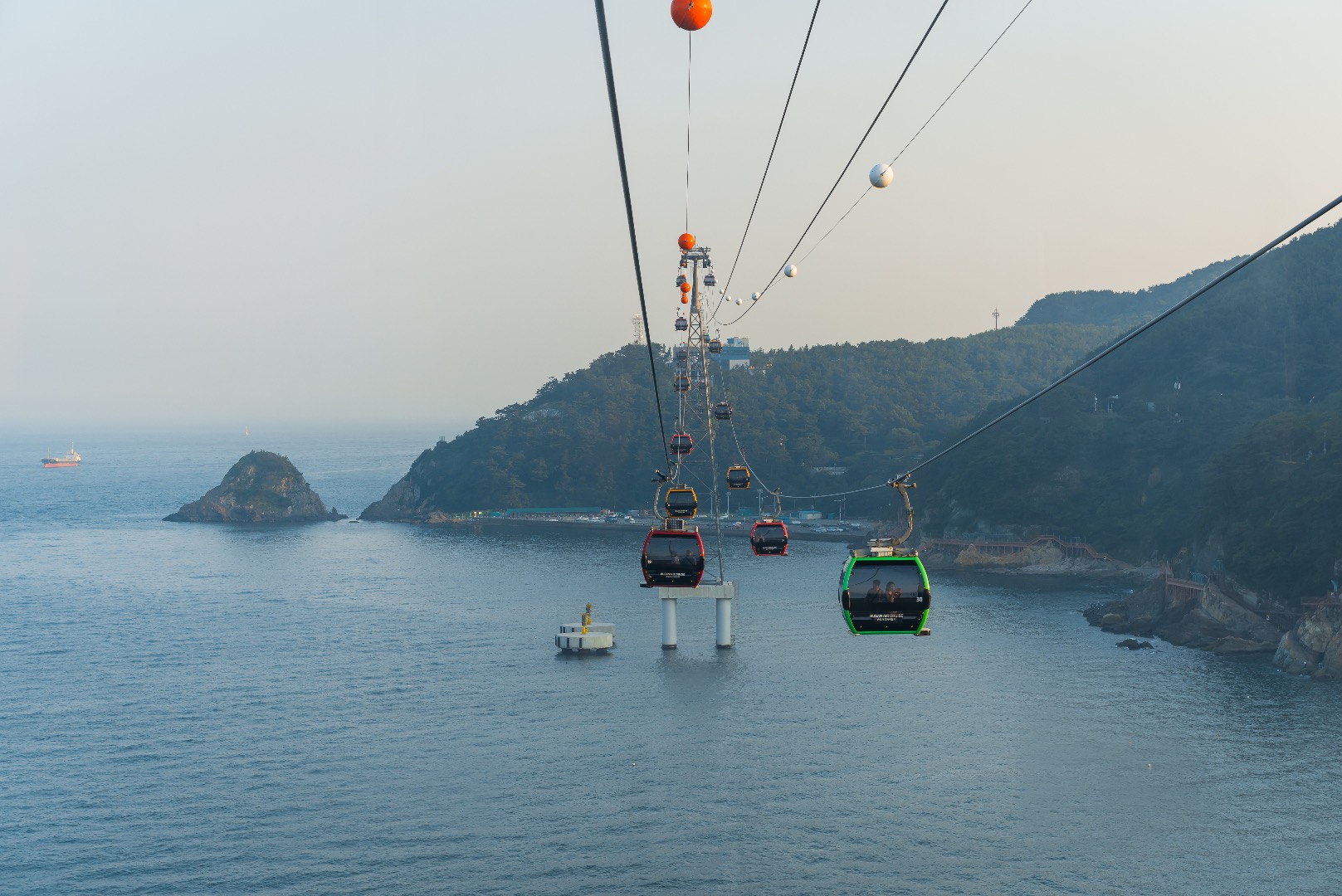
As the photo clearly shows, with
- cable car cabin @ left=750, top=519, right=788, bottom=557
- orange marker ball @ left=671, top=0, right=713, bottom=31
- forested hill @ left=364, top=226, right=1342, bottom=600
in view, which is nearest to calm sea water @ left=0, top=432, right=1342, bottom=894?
cable car cabin @ left=750, top=519, right=788, bottom=557

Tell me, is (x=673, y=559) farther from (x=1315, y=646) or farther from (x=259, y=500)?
(x=259, y=500)

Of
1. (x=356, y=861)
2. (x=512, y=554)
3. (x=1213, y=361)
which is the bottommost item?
(x=356, y=861)

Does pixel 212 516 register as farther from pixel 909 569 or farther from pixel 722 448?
pixel 909 569

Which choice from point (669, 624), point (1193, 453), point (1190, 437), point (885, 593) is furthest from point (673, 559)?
point (1190, 437)

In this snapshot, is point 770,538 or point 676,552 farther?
point 770,538

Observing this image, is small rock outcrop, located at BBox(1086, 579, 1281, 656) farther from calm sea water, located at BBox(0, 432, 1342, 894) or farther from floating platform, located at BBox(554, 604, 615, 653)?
floating platform, located at BBox(554, 604, 615, 653)

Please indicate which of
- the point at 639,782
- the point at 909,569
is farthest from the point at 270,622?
the point at 909,569

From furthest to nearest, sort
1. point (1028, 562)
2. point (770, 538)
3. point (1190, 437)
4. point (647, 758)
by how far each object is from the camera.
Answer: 1. point (1190, 437)
2. point (1028, 562)
3. point (647, 758)
4. point (770, 538)
